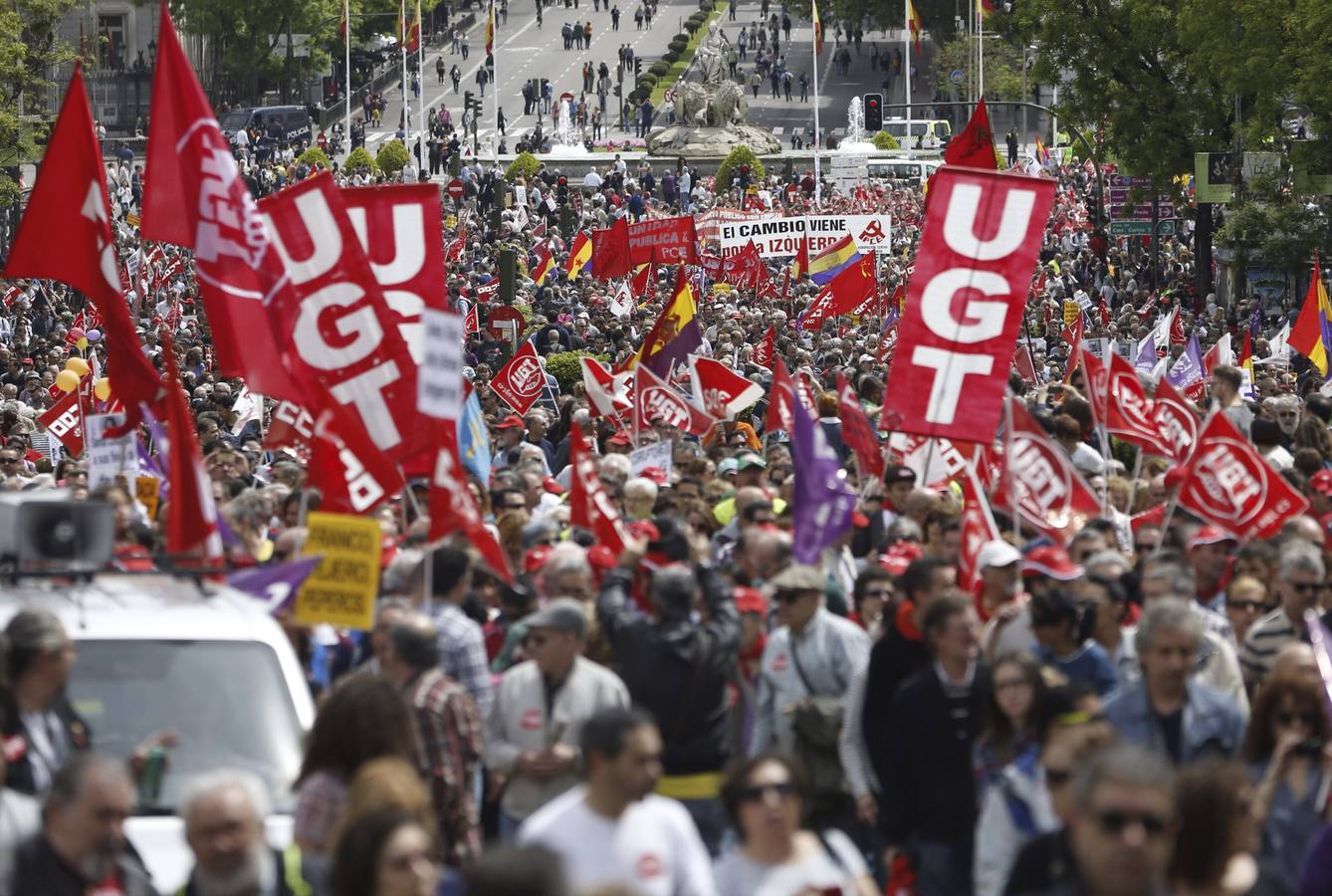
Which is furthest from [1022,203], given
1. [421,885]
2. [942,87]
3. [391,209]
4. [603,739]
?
[942,87]

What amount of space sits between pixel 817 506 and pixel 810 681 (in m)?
1.27

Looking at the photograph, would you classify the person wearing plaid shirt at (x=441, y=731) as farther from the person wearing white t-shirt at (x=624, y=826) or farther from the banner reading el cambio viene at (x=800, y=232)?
the banner reading el cambio viene at (x=800, y=232)

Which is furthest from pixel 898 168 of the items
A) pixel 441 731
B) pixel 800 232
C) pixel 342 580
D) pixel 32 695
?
pixel 32 695

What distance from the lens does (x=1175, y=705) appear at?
7730 millimetres

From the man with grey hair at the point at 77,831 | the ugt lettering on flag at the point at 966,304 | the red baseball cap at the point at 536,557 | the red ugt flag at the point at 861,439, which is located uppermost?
the ugt lettering on flag at the point at 966,304

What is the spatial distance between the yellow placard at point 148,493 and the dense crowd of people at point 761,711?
0.42m

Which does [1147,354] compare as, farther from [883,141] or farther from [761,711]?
[883,141]

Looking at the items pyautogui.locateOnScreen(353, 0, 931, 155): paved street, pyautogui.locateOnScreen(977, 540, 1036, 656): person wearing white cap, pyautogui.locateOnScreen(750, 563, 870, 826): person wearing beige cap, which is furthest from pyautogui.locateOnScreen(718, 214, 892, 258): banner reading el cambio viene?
pyautogui.locateOnScreen(353, 0, 931, 155): paved street

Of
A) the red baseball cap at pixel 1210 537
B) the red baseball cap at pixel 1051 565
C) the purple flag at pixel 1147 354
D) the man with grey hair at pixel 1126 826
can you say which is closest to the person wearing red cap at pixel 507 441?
the red baseball cap at pixel 1210 537

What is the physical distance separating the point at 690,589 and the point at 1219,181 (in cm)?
3003

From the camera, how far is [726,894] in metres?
6.23

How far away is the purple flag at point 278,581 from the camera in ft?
27.7

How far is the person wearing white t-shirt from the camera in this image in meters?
6.23

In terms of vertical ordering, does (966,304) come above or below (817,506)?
above
